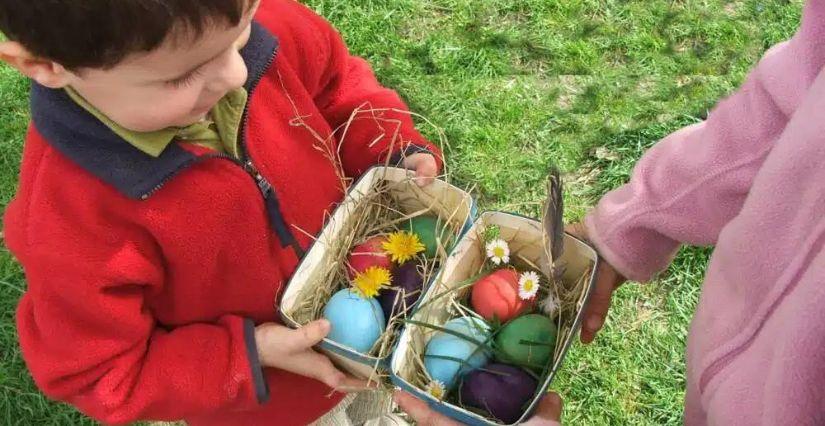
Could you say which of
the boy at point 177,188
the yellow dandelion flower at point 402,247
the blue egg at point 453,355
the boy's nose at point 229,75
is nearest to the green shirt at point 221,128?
the boy at point 177,188

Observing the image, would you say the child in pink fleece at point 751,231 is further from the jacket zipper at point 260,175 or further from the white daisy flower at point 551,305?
the jacket zipper at point 260,175

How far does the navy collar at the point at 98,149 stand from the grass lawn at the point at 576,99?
4.18 feet

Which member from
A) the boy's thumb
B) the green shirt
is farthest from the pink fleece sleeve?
the green shirt

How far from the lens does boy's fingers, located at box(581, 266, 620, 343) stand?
1380 mm

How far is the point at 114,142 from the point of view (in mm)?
1045

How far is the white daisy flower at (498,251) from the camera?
1.36 metres

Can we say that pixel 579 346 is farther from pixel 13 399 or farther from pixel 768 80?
pixel 13 399

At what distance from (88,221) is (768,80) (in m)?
0.98

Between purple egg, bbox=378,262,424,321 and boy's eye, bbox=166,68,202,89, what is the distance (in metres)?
0.55

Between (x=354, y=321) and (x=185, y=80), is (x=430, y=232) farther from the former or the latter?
(x=185, y=80)

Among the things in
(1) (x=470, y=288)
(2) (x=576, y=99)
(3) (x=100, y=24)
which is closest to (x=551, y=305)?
(1) (x=470, y=288)

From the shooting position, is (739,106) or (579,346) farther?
(579,346)

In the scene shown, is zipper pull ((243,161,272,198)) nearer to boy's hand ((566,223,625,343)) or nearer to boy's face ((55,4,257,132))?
boy's face ((55,4,257,132))

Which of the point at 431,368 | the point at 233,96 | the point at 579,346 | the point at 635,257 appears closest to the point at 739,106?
the point at 635,257
